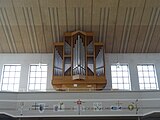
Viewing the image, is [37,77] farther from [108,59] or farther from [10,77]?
[108,59]

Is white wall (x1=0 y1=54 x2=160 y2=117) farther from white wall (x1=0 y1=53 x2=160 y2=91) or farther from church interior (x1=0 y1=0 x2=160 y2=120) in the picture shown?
white wall (x1=0 y1=53 x2=160 y2=91)

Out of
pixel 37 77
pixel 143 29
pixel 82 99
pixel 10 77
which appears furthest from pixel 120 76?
pixel 10 77

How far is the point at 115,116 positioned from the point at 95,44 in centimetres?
489

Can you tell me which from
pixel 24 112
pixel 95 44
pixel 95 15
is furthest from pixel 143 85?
pixel 24 112

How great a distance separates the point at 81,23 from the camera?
48.3 ft

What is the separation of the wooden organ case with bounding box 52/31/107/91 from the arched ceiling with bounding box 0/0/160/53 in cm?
64

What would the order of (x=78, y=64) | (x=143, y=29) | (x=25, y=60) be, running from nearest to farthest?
(x=78, y=64), (x=143, y=29), (x=25, y=60)

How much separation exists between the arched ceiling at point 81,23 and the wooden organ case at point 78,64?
2.09 ft

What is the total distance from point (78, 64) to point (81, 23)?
2.47m

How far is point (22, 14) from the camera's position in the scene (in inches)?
554

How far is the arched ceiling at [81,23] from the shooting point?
13669mm

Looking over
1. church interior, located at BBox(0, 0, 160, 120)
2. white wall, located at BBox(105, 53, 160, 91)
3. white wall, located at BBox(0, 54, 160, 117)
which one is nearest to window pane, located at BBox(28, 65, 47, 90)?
church interior, located at BBox(0, 0, 160, 120)

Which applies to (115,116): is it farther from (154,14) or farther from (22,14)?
(22,14)

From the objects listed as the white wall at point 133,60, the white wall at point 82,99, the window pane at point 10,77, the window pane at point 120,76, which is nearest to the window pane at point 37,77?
the window pane at point 10,77
